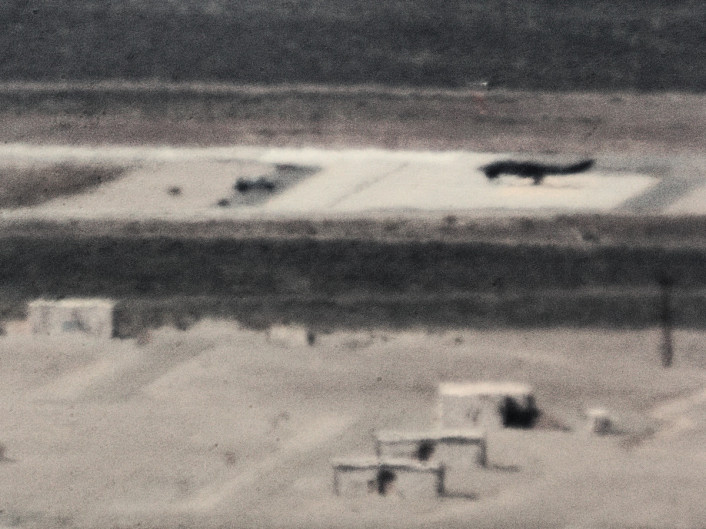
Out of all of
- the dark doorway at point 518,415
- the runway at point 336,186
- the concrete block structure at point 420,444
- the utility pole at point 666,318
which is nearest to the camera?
the concrete block structure at point 420,444

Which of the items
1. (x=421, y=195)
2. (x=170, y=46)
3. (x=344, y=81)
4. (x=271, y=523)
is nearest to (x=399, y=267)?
(x=421, y=195)

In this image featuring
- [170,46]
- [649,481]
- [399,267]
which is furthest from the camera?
[170,46]

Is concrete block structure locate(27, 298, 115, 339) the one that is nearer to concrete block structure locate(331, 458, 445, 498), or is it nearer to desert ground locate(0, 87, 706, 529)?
desert ground locate(0, 87, 706, 529)

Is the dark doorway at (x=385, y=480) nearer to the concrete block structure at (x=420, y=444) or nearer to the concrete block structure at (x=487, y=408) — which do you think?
the concrete block structure at (x=420, y=444)

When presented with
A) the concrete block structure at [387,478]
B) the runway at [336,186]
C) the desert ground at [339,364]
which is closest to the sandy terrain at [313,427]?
the desert ground at [339,364]

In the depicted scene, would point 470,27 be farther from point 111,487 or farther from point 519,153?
point 111,487

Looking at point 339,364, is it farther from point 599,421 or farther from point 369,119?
point 369,119
